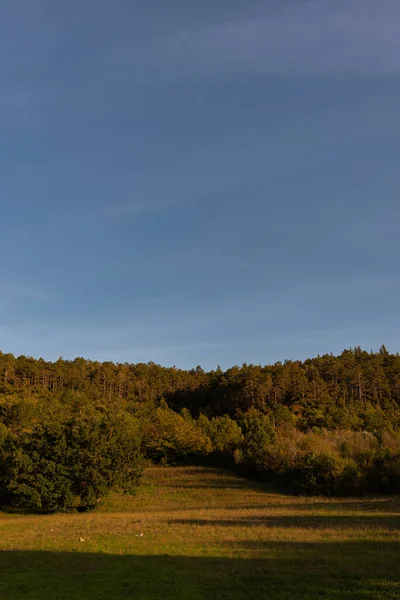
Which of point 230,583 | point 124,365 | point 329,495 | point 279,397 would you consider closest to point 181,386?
point 124,365

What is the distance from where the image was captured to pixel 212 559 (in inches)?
792

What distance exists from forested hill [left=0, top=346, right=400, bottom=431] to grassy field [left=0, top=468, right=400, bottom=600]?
72188 mm

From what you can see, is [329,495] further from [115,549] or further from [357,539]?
[115,549]

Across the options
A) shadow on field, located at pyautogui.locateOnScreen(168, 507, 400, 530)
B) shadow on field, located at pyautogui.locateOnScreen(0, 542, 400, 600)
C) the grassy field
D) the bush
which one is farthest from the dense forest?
shadow on field, located at pyautogui.locateOnScreen(0, 542, 400, 600)

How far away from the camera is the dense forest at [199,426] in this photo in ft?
183

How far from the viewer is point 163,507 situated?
2083 inches

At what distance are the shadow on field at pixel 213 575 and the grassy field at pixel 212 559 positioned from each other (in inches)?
1.4

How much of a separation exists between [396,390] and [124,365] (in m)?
91.8

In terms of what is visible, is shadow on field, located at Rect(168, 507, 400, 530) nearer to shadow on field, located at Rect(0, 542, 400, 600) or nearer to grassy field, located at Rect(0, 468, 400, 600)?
grassy field, located at Rect(0, 468, 400, 600)

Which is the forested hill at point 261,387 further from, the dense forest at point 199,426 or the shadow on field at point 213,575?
the shadow on field at point 213,575

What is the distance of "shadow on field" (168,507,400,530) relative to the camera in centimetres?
3091

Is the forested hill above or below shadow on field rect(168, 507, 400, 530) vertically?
above

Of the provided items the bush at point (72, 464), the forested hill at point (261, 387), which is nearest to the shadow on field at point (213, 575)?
the bush at point (72, 464)

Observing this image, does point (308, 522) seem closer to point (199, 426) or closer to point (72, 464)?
point (72, 464)
